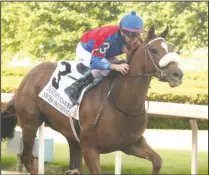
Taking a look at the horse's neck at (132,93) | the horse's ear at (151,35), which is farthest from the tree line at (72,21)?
the horse's ear at (151,35)

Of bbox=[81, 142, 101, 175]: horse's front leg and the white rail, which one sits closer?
bbox=[81, 142, 101, 175]: horse's front leg

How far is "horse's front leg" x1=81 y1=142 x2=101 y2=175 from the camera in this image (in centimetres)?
481

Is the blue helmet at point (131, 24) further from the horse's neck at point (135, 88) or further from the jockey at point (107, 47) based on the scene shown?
the horse's neck at point (135, 88)

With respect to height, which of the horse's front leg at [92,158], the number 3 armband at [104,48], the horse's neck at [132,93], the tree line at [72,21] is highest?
the tree line at [72,21]

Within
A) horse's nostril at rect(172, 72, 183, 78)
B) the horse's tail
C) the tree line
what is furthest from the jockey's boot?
the tree line

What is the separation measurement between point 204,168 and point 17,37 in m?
8.47

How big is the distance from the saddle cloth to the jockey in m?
0.10

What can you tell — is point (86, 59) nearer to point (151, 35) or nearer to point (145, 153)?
point (151, 35)

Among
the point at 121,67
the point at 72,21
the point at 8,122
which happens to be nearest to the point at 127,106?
the point at 121,67

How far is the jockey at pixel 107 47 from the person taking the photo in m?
4.80

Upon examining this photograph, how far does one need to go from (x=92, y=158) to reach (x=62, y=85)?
78cm

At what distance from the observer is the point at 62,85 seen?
536cm

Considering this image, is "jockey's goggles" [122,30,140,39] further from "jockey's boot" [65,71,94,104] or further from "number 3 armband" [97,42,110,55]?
"jockey's boot" [65,71,94,104]

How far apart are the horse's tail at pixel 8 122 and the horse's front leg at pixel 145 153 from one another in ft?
5.53
